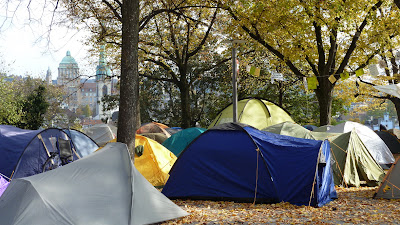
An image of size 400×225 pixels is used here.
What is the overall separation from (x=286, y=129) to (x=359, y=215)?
4572mm

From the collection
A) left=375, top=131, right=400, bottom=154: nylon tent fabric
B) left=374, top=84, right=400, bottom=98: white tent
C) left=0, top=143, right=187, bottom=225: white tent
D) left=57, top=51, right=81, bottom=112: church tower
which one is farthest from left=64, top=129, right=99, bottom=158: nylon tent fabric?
left=375, top=131, right=400, bottom=154: nylon tent fabric

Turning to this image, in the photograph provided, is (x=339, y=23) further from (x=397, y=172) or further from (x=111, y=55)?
(x=111, y=55)

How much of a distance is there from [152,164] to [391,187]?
5700mm

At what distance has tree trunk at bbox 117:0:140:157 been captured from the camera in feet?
27.5

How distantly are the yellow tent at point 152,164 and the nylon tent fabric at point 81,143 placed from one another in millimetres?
3080

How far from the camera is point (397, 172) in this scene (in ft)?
30.1

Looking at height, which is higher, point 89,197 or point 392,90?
point 392,90

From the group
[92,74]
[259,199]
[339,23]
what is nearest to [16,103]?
[92,74]

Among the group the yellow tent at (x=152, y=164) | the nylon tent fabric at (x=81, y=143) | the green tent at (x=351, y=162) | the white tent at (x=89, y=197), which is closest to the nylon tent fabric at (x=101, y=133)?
the nylon tent fabric at (x=81, y=143)

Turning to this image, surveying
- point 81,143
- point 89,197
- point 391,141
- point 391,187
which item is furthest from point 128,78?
point 391,141

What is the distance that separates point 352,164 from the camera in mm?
11203

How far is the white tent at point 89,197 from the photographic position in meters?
5.92

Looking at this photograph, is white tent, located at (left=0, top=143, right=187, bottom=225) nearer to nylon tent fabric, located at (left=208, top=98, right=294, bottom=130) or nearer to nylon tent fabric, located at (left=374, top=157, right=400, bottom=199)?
nylon tent fabric, located at (left=374, top=157, right=400, bottom=199)

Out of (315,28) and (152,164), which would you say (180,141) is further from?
(315,28)
